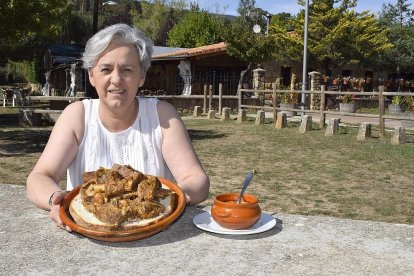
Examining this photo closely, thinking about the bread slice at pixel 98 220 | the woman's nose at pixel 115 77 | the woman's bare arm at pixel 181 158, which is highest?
the woman's nose at pixel 115 77

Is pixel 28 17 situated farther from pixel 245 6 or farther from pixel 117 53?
pixel 245 6

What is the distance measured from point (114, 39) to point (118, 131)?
48 cm

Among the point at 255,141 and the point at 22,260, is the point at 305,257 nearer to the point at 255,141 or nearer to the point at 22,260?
the point at 22,260

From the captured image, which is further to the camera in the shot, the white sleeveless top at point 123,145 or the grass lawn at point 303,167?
the grass lawn at point 303,167

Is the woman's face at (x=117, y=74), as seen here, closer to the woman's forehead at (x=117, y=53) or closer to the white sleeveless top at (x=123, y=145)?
the woman's forehead at (x=117, y=53)

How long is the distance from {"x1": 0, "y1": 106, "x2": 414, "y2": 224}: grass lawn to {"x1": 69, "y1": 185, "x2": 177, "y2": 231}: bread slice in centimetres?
377

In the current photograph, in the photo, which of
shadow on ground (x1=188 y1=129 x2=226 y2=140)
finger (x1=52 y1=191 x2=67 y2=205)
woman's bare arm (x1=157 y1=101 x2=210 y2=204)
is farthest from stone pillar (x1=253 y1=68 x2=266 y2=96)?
finger (x1=52 y1=191 x2=67 y2=205)

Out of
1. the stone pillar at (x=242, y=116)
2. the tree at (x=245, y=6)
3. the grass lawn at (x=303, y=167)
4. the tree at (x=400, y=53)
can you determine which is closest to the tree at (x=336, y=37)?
the tree at (x=400, y=53)

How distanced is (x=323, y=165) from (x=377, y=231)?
688 cm

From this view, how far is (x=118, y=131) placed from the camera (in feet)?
7.66

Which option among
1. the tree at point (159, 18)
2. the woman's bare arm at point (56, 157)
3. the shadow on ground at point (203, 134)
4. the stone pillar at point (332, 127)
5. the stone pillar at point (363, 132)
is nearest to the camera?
the woman's bare arm at point (56, 157)

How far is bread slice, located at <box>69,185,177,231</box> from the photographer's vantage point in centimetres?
150

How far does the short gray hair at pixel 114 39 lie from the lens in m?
2.04

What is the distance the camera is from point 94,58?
209 centimetres
